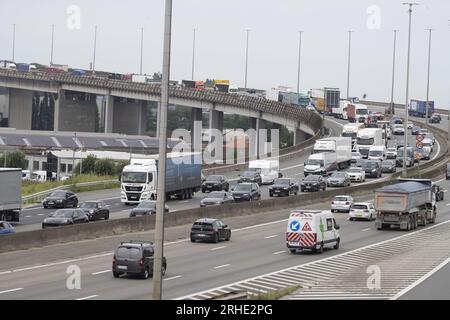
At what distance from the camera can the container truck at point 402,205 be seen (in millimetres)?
55219

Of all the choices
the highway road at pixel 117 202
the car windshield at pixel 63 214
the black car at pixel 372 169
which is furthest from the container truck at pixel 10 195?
the black car at pixel 372 169

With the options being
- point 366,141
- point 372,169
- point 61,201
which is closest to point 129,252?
point 61,201

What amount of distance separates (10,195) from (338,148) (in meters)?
43.1

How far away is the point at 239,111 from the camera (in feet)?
460

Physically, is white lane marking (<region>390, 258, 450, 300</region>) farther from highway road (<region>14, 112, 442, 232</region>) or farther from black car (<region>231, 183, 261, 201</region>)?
black car (<region>231, 183, 261, 201</region>)

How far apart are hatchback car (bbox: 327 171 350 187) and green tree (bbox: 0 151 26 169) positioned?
112 ft

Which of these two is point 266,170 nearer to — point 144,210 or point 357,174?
point 357,174

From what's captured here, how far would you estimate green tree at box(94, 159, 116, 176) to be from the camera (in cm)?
9469

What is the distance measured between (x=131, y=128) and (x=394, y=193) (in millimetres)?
124556

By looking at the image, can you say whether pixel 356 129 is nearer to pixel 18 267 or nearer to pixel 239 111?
pixel 239 111

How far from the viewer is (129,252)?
36281 millimetres

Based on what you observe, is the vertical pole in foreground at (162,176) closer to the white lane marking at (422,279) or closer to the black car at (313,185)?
the white lane marking at (422,279)

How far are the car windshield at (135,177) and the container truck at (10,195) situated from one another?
369 inches
